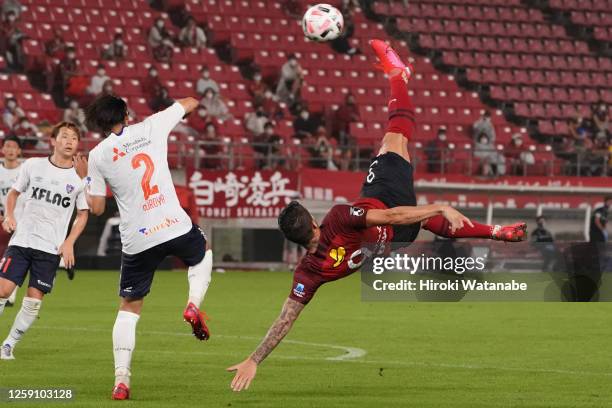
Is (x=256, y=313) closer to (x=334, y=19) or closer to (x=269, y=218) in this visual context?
(x=334, y=19)

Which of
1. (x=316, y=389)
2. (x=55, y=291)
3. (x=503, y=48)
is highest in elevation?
(x=503, y=48)

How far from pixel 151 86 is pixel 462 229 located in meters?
22.2

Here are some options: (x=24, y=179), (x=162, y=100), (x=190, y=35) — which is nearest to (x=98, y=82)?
(x=162, y=100)

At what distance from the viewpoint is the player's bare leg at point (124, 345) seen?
9.95 meters

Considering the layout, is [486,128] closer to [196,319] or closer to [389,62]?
[389,62]

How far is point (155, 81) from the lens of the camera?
3216cm

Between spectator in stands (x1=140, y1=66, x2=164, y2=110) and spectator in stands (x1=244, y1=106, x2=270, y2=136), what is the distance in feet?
7.10

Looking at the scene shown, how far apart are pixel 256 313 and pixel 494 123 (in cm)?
1937

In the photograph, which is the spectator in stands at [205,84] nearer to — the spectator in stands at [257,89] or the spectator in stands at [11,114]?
the spectator in stands at [257,89]

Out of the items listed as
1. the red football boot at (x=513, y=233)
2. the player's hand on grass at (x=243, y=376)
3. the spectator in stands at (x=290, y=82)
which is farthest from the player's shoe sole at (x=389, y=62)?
the spectator in stands at (x=290, y=82)

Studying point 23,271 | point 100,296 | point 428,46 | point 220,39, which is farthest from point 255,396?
point 428,46

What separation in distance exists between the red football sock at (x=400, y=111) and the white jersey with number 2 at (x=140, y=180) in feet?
8.94

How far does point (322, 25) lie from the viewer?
47.3 ft

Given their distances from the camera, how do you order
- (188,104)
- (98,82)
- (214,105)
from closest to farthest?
1. (188,104)
2. (98,82)
3. (214,105)
